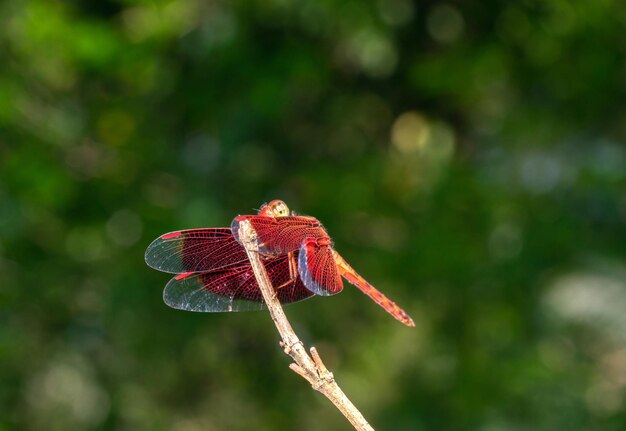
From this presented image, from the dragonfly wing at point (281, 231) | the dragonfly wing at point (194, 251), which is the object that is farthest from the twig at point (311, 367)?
the dragonfly wing at point (194, 251)

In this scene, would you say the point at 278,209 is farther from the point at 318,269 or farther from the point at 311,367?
the point at 311,367

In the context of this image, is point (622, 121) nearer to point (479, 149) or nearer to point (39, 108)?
point (479, 149)

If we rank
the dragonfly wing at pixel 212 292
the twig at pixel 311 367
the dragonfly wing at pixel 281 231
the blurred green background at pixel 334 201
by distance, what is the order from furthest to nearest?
the blurred green background at pixel 334 201 → the dragonfly wing at pixel 212 292 → the dragonfly wing at pixel 281 231 → the twig at pixel 311 367

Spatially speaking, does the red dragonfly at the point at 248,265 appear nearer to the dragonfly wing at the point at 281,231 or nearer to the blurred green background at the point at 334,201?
the dragonfly wing at the point at 281,231

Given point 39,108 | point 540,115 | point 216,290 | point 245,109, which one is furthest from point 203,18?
point 216,290

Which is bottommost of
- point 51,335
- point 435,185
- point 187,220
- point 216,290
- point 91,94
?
point 216,290

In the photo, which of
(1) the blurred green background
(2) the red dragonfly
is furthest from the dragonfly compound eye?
(1) the blurred green background
